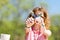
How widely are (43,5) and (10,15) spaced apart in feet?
1.02

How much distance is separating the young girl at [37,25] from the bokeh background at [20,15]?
0.04 m

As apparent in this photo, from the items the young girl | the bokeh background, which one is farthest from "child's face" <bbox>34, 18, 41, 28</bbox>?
the bokeh background

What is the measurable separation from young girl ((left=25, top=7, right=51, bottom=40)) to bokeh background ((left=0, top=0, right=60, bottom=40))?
0.12 feet

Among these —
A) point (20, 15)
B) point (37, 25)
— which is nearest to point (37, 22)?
point (37, 25)

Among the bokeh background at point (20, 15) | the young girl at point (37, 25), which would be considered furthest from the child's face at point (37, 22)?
the bokeh background at point (20, 15)

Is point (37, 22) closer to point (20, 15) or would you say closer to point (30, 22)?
point (30, 22)

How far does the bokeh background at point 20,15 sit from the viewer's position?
1.47 m

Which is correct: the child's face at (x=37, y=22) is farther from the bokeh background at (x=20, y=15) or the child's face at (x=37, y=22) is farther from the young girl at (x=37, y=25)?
the bokeh background at (x=20, y=15)

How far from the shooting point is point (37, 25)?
149cm

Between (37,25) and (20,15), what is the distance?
0.59 feet

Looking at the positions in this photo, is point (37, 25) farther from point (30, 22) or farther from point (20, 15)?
point (20, 15)

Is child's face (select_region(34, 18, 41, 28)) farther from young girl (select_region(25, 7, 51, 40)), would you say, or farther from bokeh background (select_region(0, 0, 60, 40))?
bokeh background (select_region(0, 0, 60, 40))

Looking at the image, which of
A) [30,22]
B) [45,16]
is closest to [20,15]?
[30,22]

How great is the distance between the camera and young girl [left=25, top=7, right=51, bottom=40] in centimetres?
147
